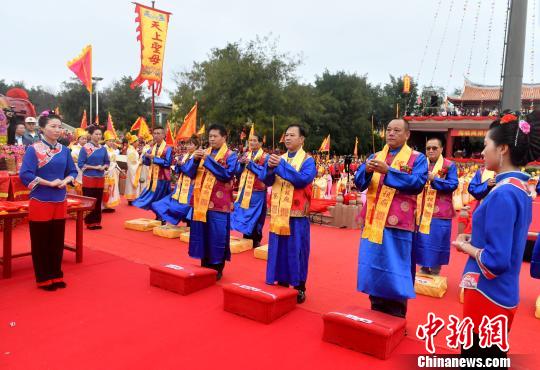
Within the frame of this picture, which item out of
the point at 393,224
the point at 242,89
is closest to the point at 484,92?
the point at 242,89

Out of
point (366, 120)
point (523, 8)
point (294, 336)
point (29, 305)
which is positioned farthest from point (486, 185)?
point (366, 120)

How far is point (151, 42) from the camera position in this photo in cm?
751

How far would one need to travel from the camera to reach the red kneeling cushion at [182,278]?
394 centimetres

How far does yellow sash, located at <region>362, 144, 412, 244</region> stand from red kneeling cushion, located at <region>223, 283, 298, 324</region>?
2.89ft

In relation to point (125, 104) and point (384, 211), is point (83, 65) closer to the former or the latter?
point (384, 211)

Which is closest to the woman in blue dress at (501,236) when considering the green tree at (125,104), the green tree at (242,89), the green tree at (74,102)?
the green tree at (242,89)

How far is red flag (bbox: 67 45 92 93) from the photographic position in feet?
26.6

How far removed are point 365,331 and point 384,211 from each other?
916mm

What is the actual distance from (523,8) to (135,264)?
27.5 ft

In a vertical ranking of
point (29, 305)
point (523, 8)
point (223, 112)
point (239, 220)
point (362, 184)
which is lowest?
point (29, 305)

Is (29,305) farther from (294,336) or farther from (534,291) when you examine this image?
(534,291)

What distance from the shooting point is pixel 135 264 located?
4.96 metres

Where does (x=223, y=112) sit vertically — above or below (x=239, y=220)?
above

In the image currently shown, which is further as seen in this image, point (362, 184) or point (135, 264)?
point (135, 264)
